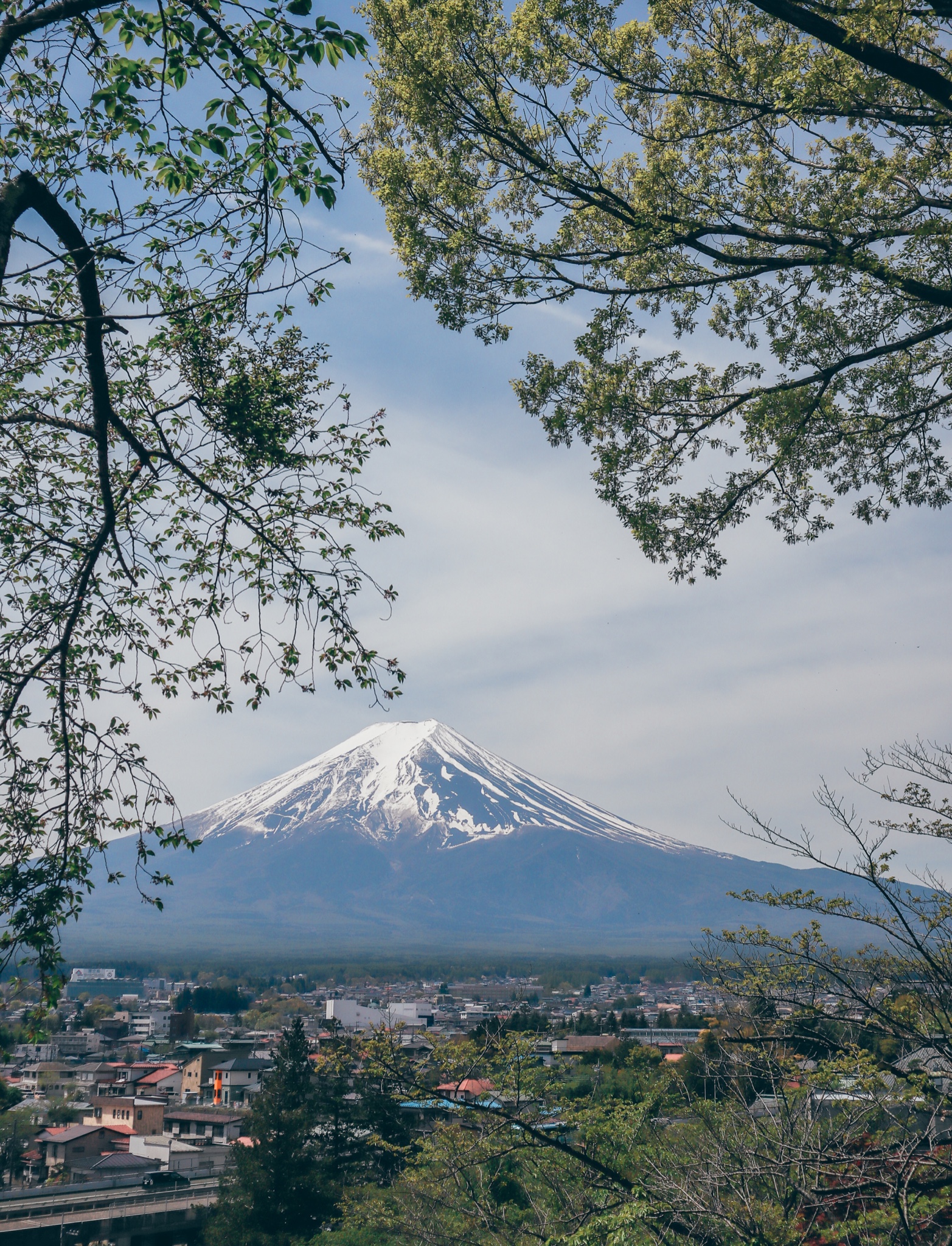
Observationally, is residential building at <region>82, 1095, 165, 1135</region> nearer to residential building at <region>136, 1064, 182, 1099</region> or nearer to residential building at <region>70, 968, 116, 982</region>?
residential building at <region>136, 1064, 182, 1099</region>

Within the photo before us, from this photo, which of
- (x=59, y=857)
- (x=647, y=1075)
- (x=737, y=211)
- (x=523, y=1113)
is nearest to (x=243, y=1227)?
(x=647, y=1075)

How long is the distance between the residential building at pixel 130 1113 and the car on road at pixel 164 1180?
9684 mm

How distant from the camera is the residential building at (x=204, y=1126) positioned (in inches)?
1478

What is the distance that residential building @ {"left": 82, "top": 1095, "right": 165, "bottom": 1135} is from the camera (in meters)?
39.7

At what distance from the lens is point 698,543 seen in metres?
7.37

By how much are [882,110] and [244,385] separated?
4.33 meters

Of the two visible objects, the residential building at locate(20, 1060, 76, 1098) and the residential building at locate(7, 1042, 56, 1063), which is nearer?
the residential building at locate(20, 1060, 76, 1098)

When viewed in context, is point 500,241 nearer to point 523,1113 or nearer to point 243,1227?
point 523,1113

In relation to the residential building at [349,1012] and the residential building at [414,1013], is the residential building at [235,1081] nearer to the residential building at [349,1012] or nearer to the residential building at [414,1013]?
the residential building at [414,1013]

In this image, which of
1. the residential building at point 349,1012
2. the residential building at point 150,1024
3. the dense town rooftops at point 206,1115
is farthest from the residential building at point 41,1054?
the dense town rooftops at point 206,1115

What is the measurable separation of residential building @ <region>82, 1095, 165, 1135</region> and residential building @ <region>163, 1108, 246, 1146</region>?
504mm

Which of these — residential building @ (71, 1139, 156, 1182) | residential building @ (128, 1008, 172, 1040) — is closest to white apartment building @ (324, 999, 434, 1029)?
residential building @ (128, 1008, 172, 1040)

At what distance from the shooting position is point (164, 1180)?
29.9 metres

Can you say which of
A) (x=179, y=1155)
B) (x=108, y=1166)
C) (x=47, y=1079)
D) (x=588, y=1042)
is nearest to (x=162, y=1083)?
(x=47, y=1079)
